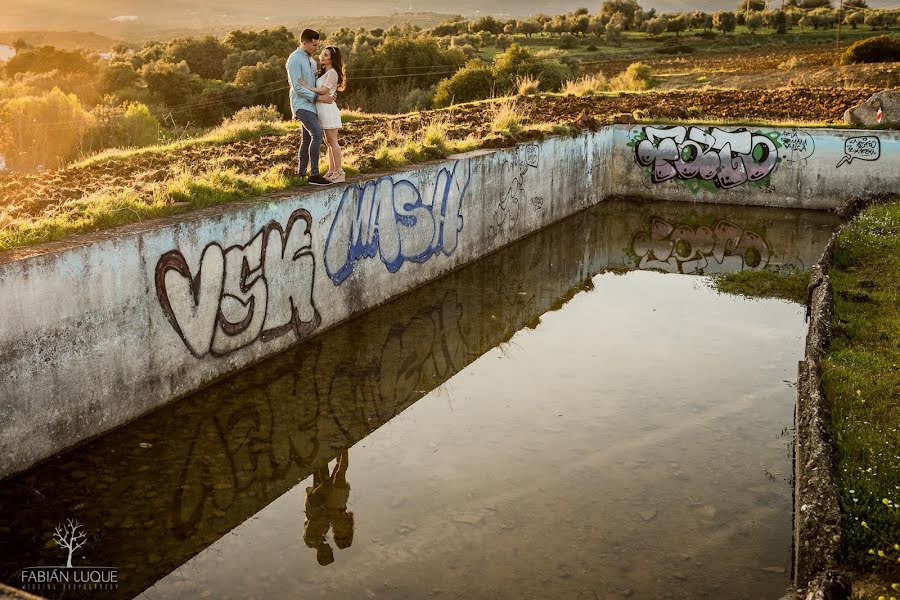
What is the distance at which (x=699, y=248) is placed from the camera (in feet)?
55.8

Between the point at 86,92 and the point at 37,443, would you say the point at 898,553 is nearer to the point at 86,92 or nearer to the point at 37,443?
the point at 37,443

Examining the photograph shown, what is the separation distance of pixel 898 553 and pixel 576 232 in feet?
43.7

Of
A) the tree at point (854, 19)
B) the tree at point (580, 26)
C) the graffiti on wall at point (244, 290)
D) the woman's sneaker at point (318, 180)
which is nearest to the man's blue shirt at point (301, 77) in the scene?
the woman's sneaker at point (318, 180)

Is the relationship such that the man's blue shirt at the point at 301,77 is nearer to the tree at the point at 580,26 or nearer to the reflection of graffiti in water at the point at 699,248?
the reflection of graffiti in water at the point at 699,248

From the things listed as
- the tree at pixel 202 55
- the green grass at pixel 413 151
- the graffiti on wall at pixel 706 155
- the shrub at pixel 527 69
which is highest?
the tree at pixel 202 55

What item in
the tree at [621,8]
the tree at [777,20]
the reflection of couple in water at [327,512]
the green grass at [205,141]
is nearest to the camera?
the reflection of couple in water at [327,512]

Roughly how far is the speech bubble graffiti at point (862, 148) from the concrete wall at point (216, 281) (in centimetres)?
712

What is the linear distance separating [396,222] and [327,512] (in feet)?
20.3

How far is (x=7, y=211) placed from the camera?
361 inches

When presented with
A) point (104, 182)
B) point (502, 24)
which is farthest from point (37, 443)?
point (502, 24)

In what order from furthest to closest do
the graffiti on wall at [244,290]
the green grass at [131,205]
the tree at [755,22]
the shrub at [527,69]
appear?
the tree at [755,22]
the shrub at [527,69]
the graffiti on wall at [244,290]
the green grass at [131,205]

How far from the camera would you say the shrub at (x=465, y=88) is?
36.4m

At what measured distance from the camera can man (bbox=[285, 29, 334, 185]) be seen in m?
10.5

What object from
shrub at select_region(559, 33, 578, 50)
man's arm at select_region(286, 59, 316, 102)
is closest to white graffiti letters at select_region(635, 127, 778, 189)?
man's arm at select_region(286, 59, 316, 102)
